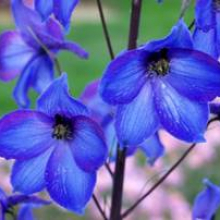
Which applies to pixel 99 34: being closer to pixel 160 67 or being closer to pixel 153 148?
pixel 153 148

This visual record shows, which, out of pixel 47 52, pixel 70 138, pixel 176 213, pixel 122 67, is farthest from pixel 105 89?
pixel 176 213

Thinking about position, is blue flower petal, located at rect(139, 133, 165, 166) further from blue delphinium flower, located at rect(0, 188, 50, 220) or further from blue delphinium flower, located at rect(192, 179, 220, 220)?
blue delphinium flower, located at rect(0, 188, 50, 220)

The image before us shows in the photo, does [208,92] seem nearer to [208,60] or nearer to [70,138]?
[208,60]

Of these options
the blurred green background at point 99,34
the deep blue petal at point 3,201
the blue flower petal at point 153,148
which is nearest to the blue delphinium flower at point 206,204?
the blue flower petal at point 153,148

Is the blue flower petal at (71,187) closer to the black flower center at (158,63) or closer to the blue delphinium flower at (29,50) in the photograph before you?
the black flower center at (158,63)

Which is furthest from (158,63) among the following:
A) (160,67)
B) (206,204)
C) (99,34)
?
(99,34)

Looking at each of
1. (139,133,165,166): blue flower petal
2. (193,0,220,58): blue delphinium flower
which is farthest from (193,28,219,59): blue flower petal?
(139,133,165,166): blue flower petal
